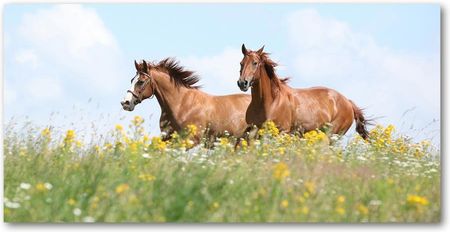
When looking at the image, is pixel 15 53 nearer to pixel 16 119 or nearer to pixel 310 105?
pixel 16 119

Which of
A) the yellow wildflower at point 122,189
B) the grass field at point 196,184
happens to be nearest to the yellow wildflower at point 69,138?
the grass field at point 196,184

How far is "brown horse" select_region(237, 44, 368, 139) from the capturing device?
28.0 ft

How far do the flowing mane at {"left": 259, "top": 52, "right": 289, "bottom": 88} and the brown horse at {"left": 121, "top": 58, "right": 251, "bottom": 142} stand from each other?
1.02 m

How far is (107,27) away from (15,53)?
34.1 inches

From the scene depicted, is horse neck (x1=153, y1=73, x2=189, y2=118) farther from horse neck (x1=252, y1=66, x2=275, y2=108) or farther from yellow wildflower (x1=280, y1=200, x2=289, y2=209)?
yellow wildflower (x1=280, y1=200, x2=289, y2=209)

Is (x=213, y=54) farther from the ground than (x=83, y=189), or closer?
farther from the ground

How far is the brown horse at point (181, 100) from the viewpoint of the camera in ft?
30.5

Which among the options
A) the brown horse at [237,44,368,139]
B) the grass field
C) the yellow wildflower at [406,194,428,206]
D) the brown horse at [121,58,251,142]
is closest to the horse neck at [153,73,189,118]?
the brown horse at [121,58,251,142]

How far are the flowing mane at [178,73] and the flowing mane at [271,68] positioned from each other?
1.06m

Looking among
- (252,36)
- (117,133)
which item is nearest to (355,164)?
(252,36)

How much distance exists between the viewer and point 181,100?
9.62m

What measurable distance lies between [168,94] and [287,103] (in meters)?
1.51

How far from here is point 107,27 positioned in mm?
7070

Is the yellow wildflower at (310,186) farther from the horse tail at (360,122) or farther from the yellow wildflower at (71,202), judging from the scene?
the horse tail at (360,122)
